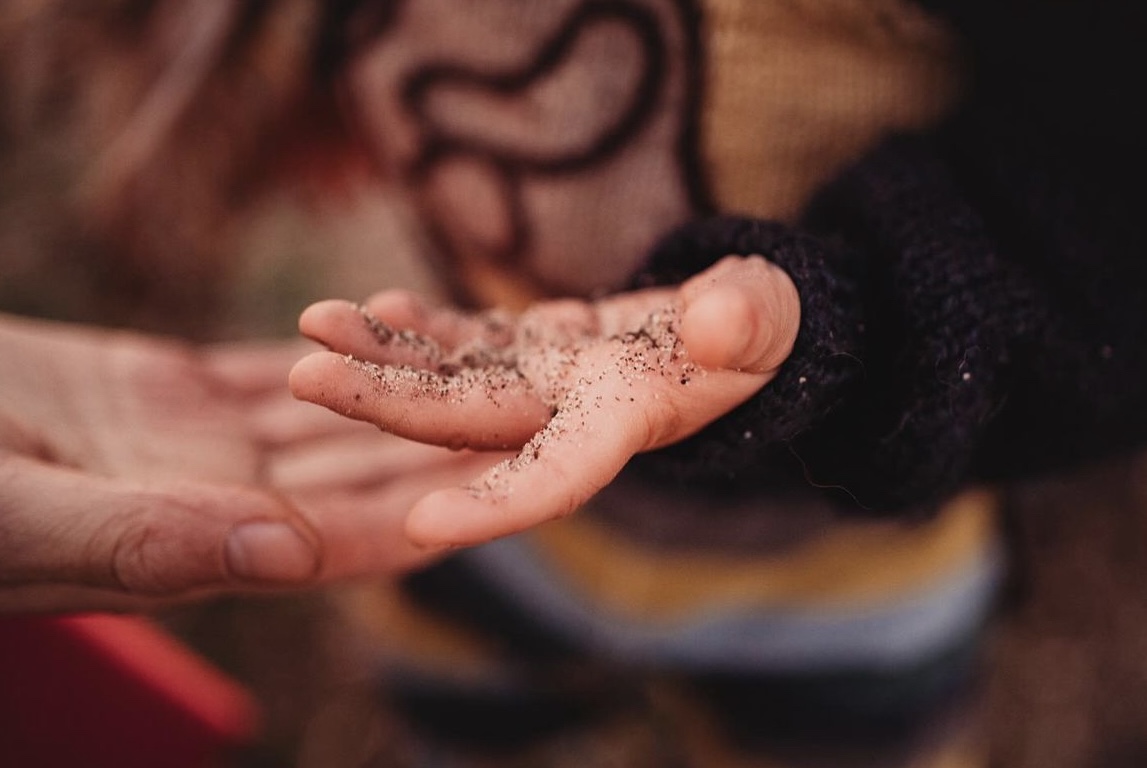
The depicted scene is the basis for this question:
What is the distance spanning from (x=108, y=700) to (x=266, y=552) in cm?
80

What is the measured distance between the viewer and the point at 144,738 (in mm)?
1125

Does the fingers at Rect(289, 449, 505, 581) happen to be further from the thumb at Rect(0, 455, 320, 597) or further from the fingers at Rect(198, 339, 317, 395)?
the fingers at Rect(198, 339, 317, 395)

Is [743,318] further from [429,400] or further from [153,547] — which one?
[153,547]

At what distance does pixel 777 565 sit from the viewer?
0.79 m

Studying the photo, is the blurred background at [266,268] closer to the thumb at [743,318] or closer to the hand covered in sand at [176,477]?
the hand covered in sand at [176,477]

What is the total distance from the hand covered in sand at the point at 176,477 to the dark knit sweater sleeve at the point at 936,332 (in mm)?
215

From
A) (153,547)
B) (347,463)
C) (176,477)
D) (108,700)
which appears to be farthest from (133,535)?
(108,700)

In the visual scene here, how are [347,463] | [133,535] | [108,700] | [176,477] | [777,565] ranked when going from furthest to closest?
[108,700], [777,565], [347,463], [176,477], [133,535]

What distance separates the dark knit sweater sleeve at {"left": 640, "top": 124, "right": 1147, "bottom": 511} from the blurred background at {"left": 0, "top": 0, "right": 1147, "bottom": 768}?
0.43 meters

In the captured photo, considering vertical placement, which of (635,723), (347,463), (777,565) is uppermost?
(347,463)

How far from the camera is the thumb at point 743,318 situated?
365 millimetres

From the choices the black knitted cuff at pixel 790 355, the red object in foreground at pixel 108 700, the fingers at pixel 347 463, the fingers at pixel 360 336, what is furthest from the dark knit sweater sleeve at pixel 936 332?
the red object in foreground at pixel 108 700

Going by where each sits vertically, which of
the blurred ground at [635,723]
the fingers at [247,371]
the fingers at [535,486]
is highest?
the fingers at [535,486]

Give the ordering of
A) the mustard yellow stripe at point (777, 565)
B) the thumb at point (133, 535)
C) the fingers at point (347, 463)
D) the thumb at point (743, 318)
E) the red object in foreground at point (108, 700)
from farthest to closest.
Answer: the red object in foreground at point (108, 700), the mustard yellow stripe at point (777, 565), the fingers at point (347, 463), the thumb at point (133, 535), the thumb at point (743, 318)
